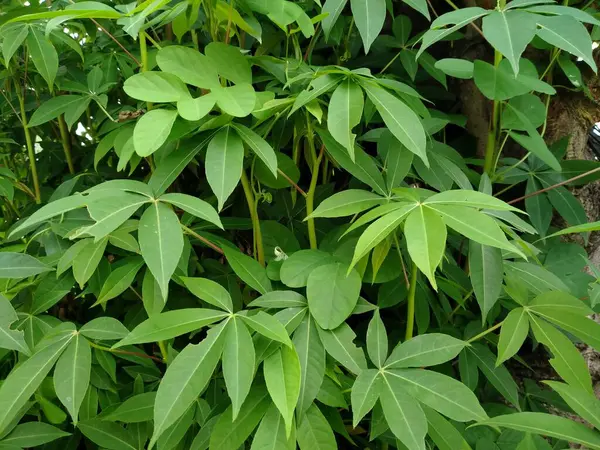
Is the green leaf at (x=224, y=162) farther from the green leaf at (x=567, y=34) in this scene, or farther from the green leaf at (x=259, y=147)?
the green leaf at (x=567, y=34)

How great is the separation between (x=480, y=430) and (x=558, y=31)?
511 mm

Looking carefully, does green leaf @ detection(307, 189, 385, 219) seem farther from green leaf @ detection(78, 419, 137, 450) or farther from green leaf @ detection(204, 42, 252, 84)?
green leaf @ detection(78, 419, 137, 450)

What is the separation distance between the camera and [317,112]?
575 millimetres

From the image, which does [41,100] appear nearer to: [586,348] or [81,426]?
[81,426]

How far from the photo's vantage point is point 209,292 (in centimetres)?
57

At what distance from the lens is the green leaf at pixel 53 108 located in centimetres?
83

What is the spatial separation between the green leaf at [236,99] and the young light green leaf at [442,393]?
0.31m

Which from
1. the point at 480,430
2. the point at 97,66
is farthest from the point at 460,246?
the point at 97,66

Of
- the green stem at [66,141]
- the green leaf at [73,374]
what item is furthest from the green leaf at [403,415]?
the green stem at [66,141]

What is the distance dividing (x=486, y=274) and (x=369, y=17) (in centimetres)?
32

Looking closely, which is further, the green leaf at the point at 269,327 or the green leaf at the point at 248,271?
the green leaf at the point at 248,271

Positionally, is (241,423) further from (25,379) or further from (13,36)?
(13,36)

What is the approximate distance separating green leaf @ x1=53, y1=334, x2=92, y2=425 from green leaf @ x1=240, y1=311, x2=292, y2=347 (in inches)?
8.1

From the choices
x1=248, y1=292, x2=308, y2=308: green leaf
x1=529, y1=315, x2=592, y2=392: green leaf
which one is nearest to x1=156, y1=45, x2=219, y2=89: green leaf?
x1=248, y1=292, x2=308, y2=308: green leaf
